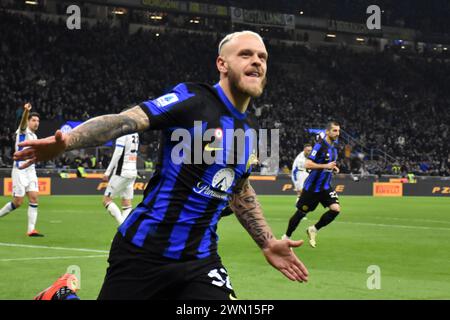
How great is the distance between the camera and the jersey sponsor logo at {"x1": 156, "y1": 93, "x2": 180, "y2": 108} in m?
4.53

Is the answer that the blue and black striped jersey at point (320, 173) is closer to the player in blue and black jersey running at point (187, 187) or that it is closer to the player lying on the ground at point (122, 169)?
the player lying on the ground at point (122, 169)

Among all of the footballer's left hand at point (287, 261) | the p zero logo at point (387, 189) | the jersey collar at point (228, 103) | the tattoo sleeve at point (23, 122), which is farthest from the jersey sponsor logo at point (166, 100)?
the p zero logo at point (387, 189)

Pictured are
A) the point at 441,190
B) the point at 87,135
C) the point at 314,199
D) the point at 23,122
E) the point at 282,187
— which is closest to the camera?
the point at 87,135

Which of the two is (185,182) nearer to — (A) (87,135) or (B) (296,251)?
(A) (87,135)

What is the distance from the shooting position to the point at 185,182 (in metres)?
4.68

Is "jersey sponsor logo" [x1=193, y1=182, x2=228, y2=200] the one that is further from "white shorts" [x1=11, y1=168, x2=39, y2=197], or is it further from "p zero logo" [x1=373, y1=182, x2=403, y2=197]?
"p zero logo" [x1=373, y1=182, x2=403, y2=197]

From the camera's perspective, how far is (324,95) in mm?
63000

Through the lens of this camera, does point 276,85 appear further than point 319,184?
Yes

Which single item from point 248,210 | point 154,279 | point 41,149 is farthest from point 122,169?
point 41,149

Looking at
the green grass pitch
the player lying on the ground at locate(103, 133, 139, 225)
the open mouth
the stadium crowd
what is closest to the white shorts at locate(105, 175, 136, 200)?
the player lying on the ground at locate(103, 133, 139, 225)

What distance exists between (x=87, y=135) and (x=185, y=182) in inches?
29.3

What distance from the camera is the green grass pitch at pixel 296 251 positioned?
9.56 meters

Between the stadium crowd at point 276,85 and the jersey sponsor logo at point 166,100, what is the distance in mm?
33864

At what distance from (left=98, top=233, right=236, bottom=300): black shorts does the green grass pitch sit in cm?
425
